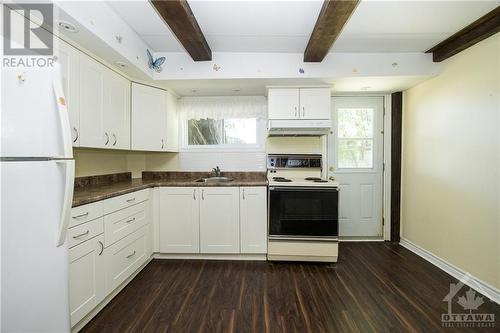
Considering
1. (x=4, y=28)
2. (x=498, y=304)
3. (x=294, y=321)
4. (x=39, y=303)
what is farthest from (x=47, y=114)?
(x=498, y=304)

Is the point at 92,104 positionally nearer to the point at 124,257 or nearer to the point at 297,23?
the point at 124,257

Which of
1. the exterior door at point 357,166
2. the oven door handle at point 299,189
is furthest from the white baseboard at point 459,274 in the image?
the oven door handle at point 299,189

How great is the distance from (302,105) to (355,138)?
41.3 inches

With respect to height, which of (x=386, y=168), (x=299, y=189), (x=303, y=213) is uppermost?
(x=386, y=168)

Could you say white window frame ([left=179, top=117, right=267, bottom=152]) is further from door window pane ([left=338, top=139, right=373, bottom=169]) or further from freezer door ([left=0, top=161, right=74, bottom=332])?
freezer door ([left=0, top=161, right=74, bottom=332])

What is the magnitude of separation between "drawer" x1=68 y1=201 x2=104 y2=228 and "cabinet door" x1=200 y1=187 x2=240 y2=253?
1057 mm

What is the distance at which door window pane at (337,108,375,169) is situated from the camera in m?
3.11

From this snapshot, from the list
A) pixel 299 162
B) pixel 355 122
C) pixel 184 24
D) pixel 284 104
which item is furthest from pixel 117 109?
pixel 355 122

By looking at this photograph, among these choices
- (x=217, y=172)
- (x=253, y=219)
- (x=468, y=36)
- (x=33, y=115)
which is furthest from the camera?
(x=217, y=172)

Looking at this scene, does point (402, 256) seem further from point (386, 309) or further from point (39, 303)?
point (39, 303)

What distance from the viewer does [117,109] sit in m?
2.28

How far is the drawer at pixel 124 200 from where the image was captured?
1788mm

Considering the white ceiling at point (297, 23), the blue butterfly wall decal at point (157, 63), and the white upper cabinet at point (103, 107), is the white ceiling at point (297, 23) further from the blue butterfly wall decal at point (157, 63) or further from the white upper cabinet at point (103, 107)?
the white upper cabinet at point (103, 107)

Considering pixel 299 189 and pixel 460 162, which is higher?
pixel 460 162
